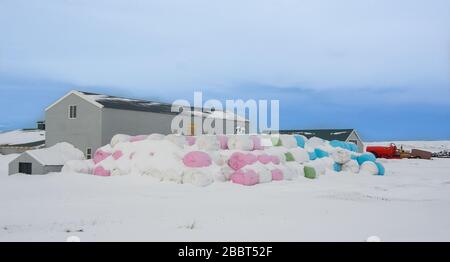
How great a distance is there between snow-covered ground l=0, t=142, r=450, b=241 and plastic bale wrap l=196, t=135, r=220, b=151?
340cm

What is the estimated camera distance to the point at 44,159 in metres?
23.0

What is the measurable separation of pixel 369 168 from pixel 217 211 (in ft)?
53.1

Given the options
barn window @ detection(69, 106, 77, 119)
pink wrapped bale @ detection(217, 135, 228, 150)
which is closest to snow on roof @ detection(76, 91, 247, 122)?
barn window @ detection(69, 106, 77, 119)

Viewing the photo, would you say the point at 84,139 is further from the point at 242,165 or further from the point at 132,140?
the point at 242,165

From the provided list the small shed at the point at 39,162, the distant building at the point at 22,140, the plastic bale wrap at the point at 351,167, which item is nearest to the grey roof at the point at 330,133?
the plastic bale wrap at the point at 351,167

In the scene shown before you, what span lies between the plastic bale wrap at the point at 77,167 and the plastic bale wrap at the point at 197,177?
5744mm

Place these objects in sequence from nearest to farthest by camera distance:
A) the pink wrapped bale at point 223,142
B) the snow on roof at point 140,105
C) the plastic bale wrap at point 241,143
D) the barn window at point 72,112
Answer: the plastic bale wrap at point 241,143
the pink wrapped bale at point 223,142
the snow on roof at point 140,105
the barn window at point 72,112

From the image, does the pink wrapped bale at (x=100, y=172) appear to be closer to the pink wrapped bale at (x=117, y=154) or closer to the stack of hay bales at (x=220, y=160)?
the stack of hay bales at (x=220, y=160)

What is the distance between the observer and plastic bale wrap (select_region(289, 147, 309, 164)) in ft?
77.0

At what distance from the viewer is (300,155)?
23.8 m

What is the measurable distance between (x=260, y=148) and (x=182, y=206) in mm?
11079

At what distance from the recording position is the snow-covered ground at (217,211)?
8.61 m

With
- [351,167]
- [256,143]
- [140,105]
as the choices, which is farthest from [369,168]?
[140,105]

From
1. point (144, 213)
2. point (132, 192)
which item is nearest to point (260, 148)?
point (132, 192)
